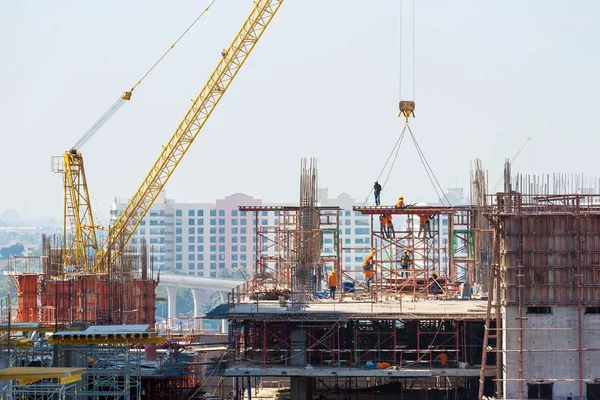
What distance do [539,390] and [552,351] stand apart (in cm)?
167

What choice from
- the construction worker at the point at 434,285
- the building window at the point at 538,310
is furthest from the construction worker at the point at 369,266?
the building window at the point at 538,310

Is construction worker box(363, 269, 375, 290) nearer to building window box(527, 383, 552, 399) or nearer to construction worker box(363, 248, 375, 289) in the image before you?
construction worker box(363, 248, 375, 289)

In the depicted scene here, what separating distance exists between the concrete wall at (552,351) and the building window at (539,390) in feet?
0.92

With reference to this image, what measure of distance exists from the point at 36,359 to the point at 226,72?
120ft

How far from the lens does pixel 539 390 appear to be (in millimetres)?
55094

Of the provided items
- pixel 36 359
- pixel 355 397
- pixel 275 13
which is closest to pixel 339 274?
pixel 355 397

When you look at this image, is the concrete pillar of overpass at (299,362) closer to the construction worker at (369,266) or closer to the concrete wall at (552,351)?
the concrete wall at (552,351)

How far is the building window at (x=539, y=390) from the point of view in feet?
180

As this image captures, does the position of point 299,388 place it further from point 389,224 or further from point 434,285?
point 434,285

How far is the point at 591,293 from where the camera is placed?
181 ft

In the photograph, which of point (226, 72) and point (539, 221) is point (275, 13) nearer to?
point (226, 72)

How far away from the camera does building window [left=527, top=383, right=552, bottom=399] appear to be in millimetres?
54969

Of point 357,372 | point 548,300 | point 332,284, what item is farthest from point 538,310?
→ point 332,284

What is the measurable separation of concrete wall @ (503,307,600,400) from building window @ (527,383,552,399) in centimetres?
28
